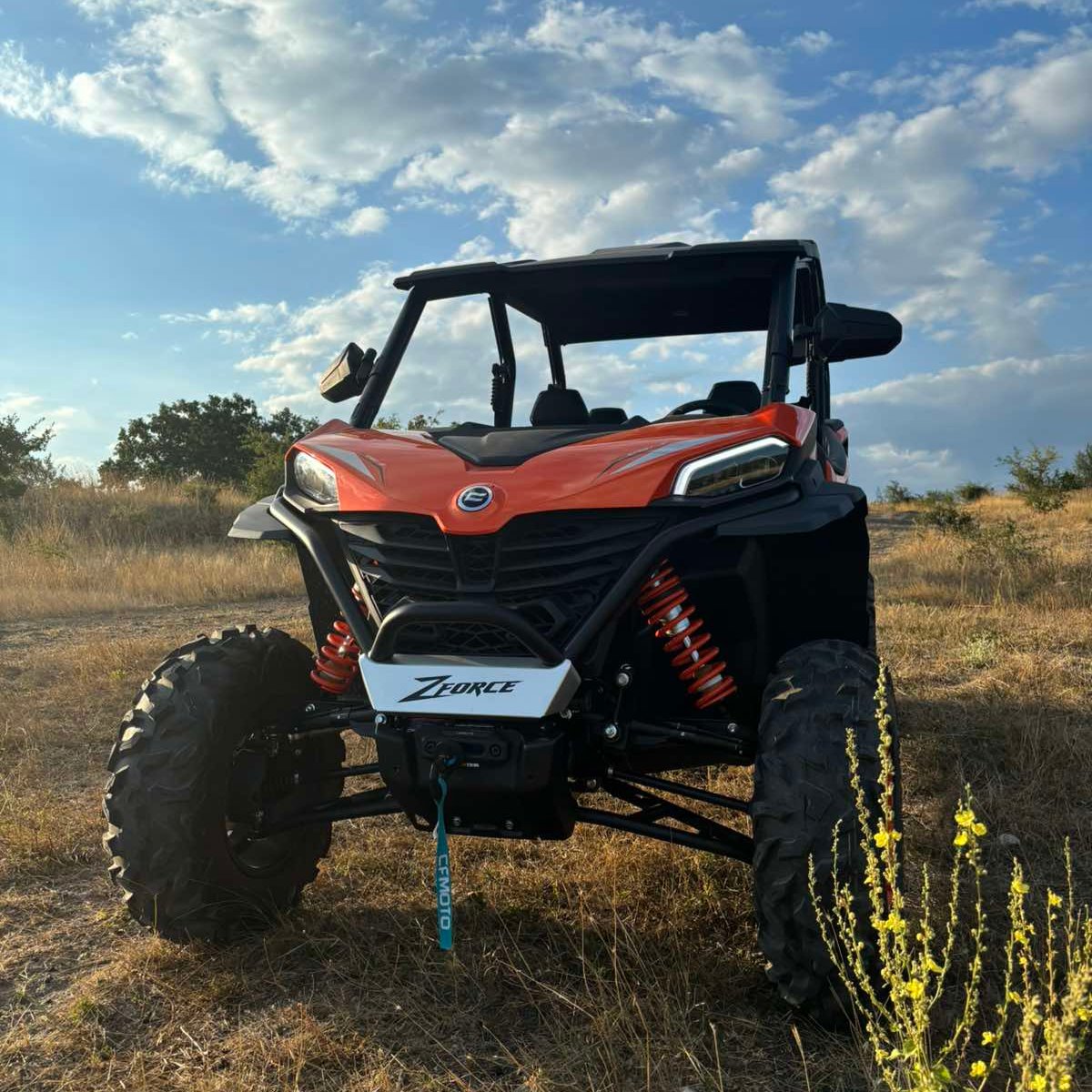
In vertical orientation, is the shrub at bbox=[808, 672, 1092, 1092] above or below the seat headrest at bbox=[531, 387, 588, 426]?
below

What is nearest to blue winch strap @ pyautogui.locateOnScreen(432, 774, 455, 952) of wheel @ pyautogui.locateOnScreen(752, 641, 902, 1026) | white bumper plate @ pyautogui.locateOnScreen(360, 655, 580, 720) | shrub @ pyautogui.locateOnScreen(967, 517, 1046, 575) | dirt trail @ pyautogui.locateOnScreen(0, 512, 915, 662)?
white bumper plate @ pyautogui.locateOnScreen(360, 655, 580, 720)

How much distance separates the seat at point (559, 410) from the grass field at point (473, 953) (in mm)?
1729

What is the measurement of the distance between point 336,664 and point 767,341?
1.92m

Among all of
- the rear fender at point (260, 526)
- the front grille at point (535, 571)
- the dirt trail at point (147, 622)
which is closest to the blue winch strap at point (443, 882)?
the front grille at point (535, 571)

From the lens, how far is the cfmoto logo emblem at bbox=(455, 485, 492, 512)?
2883mm

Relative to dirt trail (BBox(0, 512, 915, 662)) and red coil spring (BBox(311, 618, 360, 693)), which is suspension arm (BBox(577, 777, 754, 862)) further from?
dirt trail (BBox(0, 512, 915, 662))

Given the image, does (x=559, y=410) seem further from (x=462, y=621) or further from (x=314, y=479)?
(x=462, y=621)

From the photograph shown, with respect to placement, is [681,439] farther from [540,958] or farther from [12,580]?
[12,580]

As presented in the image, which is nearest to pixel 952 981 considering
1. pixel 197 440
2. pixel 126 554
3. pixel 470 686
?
pixel 470 686

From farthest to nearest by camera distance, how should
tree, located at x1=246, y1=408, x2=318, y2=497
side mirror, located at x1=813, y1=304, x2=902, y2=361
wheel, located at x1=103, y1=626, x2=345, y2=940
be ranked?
tree, located at x1=246, y1=408, x2=318, y2=497, side mirror, located at x1=813, y1=304, x2=902, y2=361, wheel, located at x1=103, y1=626, x2=345, y2=940

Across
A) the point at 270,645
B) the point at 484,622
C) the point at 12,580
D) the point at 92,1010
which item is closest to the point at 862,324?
the point at 484,622

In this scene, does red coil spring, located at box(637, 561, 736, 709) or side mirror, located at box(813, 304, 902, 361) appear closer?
red coil spring, located at box(637, 561, 736, 709)

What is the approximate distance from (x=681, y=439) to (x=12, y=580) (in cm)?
1265

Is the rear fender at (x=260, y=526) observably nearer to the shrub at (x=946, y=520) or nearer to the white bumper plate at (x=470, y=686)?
the white bumper plate at (x=470, y=686)
